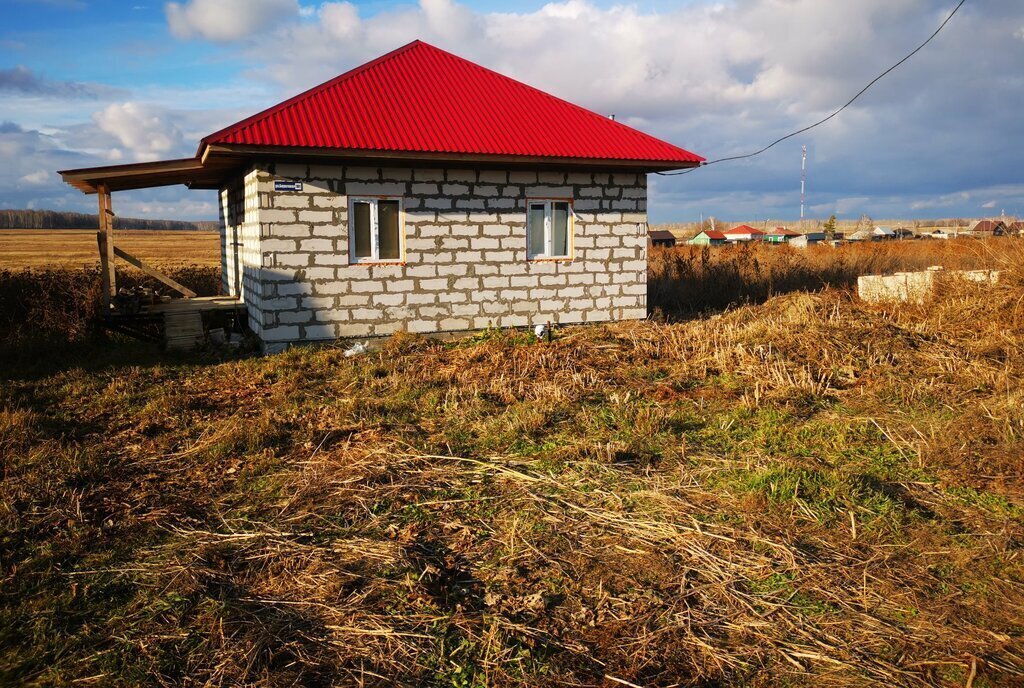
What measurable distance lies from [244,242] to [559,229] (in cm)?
574

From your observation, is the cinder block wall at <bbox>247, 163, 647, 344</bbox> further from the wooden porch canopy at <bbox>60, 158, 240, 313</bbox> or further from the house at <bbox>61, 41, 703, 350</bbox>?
the wooden porch canopy at <bbox>60, 158, 240, 313</bbox>

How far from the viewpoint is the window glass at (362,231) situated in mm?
11883

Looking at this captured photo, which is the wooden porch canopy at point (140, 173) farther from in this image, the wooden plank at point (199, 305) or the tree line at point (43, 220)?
the tree line at point (43, 220)

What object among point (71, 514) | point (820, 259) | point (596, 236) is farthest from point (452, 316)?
point (820, 259)

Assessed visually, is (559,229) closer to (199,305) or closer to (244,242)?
(244,242)

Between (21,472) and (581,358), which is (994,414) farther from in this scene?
(21,472)

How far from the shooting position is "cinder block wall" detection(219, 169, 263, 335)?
38.1 ft

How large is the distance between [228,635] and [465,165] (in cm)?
952

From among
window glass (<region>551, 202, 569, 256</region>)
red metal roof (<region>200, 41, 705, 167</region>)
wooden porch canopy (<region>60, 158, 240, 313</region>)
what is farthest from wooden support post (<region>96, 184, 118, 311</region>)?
window glass (<region>551, 202, 569, 256</region>)

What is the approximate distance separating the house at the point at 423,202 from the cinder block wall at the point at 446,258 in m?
0.02

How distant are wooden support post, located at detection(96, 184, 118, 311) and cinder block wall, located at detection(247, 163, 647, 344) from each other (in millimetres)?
2825

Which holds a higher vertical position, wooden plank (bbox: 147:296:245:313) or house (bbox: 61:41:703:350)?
house (bbox: 61:41:703:350)

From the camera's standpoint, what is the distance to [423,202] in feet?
39.9

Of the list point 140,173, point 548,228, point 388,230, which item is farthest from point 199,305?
point 548,228
